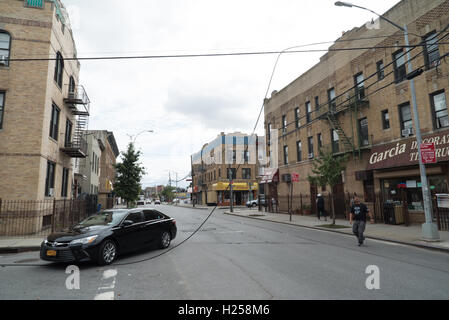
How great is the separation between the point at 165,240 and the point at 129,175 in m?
20.2

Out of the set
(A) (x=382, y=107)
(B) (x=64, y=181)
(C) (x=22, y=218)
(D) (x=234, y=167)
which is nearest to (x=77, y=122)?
(B) (x=64, y=181)

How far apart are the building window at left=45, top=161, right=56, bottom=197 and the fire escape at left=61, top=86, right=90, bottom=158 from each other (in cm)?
157

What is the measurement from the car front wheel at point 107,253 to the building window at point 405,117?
16.1 m

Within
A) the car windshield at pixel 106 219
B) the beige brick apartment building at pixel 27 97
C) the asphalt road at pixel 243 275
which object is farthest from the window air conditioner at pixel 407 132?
the beige brick apartment building at pixel 27 97

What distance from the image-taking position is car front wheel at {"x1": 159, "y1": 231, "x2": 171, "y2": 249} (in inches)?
380

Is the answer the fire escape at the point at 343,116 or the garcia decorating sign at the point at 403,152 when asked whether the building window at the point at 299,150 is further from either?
the garcia decorating sign at the point at 403,152

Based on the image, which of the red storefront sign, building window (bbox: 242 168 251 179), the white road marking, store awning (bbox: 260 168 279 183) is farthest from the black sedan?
building window (bbox: 242 168 251 179)

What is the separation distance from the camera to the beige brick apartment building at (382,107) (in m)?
14.9

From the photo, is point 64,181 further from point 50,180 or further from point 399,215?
point 399,215

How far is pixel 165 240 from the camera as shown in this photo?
32.4 feet

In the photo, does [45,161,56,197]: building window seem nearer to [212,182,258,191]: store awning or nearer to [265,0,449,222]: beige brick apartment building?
[265,0,449,222]: beige brick apartment building
